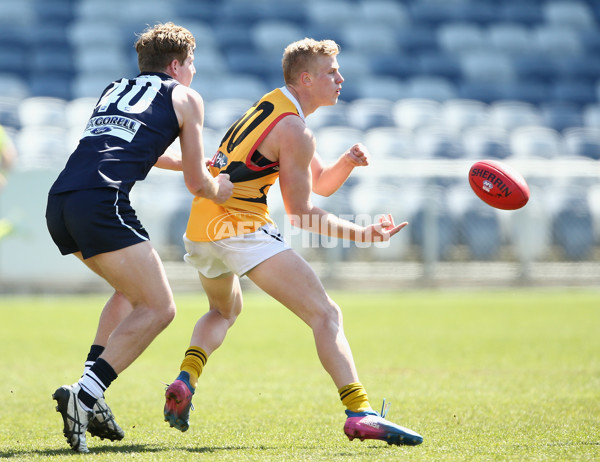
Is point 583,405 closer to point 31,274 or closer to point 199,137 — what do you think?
point 199,137

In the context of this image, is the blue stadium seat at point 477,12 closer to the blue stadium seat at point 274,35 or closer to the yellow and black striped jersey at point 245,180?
the blue stadium seat at point 274,35

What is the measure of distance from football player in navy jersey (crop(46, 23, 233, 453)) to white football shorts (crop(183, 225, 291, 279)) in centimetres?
22

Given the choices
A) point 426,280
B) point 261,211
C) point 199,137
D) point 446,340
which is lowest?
point 426,280

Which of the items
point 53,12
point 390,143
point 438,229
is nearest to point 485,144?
point 390,143

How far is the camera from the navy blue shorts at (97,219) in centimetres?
339

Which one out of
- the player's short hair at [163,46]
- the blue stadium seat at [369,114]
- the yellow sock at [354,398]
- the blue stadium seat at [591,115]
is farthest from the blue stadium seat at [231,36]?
the yellow sock at [354,398]

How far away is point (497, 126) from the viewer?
1717 centimetres

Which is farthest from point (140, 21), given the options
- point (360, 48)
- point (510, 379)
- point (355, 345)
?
point (510, 379)

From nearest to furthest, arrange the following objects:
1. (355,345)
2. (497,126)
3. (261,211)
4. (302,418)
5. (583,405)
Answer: (261,211)
(302,418)
(583,405)
(355,345)
(497,126)

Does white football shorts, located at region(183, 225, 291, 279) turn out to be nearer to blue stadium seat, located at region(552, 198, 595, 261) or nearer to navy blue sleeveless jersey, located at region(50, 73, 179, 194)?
navy blue sleeveless jersey, located at region(50, 73, 179, 194)

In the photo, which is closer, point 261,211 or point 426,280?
point 261,211

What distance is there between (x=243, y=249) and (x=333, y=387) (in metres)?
2.00

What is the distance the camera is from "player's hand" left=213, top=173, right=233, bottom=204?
3.63 meters

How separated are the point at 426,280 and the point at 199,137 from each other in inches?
396
